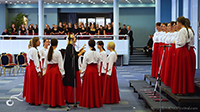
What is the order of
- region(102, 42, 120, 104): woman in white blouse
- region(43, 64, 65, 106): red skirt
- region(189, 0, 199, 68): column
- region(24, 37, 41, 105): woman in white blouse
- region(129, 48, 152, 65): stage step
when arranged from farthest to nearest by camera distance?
region(129, 48, 152, 65): stage step < region(189, 0, 199, 68): column < region(102, 42, 120, 104): woman in white blouse < region(24, 37, 41, 105): woman in white blouse < region(43, 64, 65, 106): red skirt

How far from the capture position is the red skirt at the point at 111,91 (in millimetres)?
6398

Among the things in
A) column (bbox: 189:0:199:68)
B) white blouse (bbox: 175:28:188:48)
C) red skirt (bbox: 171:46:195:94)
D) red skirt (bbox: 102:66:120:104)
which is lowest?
red skirt (bbox: 102:66:120:104)

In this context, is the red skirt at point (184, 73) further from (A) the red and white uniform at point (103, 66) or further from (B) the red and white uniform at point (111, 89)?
(A) the red and white uniform at point (103, 66)

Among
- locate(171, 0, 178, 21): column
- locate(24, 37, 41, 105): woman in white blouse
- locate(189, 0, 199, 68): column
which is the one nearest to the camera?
locate(24, 37, 41, 105): woman in white blouse

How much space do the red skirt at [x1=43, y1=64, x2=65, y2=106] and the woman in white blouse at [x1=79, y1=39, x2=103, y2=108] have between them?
501mm

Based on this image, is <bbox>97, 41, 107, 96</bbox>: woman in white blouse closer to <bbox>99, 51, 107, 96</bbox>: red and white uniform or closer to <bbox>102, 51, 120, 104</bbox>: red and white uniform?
<bbox>99, 51, 107, 96</bbox>: red and white uniform

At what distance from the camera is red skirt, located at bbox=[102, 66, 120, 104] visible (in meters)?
6.40

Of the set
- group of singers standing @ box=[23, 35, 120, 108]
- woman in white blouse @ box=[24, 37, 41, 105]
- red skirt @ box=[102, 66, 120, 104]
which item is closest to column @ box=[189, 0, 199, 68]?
red skirt @ box=[102, 66, 120, 104]

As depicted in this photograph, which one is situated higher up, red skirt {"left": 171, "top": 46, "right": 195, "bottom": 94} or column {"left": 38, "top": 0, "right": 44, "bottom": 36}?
column {"left": 38, "top": 0, "right": 44, "bottom": 36}

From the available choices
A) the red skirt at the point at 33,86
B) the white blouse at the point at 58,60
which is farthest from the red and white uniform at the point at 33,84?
the white blouse at the point at 58,60

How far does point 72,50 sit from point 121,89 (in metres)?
3.03

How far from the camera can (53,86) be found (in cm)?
590

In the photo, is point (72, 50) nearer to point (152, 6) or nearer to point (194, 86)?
point (194, 86)

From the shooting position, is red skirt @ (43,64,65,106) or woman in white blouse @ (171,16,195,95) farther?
red skirt @ (43,64,65,106)
